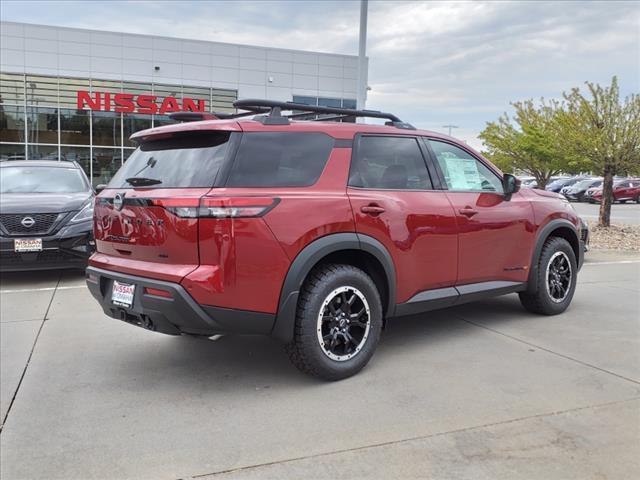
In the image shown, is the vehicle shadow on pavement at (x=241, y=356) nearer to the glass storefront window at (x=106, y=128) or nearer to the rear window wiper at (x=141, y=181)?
the rear window wiper at (x=141, y=181)

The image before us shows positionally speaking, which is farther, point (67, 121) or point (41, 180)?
point (67, 121)

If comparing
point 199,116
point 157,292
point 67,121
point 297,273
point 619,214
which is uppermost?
point 67,121

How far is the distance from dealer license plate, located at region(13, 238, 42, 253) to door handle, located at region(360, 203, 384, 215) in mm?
4892

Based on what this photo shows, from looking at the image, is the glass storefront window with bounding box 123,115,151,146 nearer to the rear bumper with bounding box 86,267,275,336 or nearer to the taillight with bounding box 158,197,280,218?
the rear bumper with bounding box 86,267,275,336

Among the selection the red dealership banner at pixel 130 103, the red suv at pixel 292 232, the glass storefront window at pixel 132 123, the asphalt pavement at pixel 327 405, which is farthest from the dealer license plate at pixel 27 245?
the glass storefront window at pixel 132 123

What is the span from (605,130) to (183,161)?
467 inches

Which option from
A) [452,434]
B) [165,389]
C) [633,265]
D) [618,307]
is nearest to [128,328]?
[165,389]

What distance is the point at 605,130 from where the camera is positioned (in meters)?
12.9

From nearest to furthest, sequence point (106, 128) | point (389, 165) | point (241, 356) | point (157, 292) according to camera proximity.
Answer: point (157, 292)
point (389, 165)
point (241, 356)
point (106, 128)

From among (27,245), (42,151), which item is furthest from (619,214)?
(42,151)

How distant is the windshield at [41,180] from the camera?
324 inches

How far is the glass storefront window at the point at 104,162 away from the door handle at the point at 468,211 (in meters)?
22.8

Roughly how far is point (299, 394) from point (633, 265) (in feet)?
26.2

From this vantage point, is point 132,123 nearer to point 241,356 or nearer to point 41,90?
point 41,90
